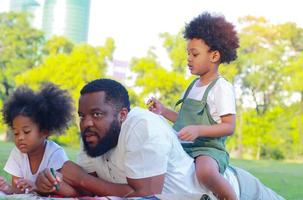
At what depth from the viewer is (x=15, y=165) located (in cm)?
302

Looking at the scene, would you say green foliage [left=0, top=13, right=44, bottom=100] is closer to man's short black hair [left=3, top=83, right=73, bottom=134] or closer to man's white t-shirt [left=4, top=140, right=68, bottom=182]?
man's short black hair [left=3, top=83, right=73, bottom=134]

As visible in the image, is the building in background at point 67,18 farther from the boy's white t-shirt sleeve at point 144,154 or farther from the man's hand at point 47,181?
the boy's white t-shirt sleeve at point 144,154

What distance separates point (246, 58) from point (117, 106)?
78.7ft

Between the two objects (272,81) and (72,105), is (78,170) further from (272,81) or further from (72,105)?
(272,81)

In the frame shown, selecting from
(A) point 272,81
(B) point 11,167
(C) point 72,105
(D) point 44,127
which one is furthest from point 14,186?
(A) point 272,81

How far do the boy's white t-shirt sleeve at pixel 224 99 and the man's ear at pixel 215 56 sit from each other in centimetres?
24

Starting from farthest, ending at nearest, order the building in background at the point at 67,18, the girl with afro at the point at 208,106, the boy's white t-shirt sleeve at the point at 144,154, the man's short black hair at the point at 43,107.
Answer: the building in background at the point at 67,18, the man's short black hair at the point at 43,107, the girl with afro at the point at 208,106, the boy's white t-shirt sleeve at the point at 144,154

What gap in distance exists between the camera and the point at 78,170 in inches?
95.8

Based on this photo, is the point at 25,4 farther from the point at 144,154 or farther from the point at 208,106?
the point at 144,154

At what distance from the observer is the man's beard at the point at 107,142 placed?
7.58 ft

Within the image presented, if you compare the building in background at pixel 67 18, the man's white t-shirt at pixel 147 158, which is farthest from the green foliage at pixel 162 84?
the building in background at pixel 67 18

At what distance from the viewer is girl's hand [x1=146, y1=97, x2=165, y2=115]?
10.3ft

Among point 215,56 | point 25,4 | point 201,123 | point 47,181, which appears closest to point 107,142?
point 47,181

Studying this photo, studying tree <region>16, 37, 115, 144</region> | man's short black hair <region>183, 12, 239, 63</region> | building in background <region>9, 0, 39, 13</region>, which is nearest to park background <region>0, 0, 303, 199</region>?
tree <region>16, 37, 115, 144</region>
